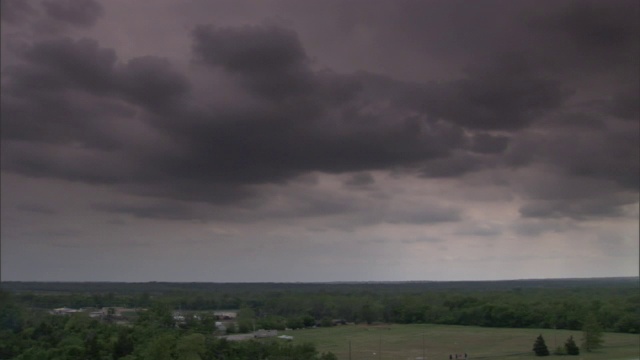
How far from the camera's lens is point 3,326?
180 ft

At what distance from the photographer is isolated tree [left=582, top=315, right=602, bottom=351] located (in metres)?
41.3

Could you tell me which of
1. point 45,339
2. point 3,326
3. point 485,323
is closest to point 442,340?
point 485,323

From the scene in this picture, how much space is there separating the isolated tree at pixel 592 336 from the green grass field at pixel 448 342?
21.4 inches

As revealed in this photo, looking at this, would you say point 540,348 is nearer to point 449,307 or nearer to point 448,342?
point 448,342

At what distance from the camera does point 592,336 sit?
41.7 m

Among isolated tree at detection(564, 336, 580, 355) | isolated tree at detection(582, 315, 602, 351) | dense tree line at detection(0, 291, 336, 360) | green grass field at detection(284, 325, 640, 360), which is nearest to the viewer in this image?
dense tree line at detection(0, 291, 336, 360)

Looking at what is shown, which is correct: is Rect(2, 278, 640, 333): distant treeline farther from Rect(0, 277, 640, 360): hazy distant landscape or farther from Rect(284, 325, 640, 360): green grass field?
Rect(284, 325, 640, 360): green grass field

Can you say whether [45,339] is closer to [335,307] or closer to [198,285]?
[335,307]

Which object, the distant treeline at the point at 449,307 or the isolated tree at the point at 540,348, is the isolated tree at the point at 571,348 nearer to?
the isolated tree at the point at 540,348

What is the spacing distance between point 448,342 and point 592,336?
995 centimetres

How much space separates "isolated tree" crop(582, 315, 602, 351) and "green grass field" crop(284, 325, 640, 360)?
1.78 feet

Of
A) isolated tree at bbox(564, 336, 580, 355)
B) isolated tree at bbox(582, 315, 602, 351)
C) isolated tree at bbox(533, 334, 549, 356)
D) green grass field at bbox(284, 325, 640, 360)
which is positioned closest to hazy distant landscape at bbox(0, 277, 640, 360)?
green grass field at bbox(284, 325, 640, 360)

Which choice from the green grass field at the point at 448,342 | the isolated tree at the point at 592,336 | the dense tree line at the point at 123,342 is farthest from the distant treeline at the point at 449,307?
the dense tree line at the point at 123,342

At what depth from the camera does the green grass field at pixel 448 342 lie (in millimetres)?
37906
